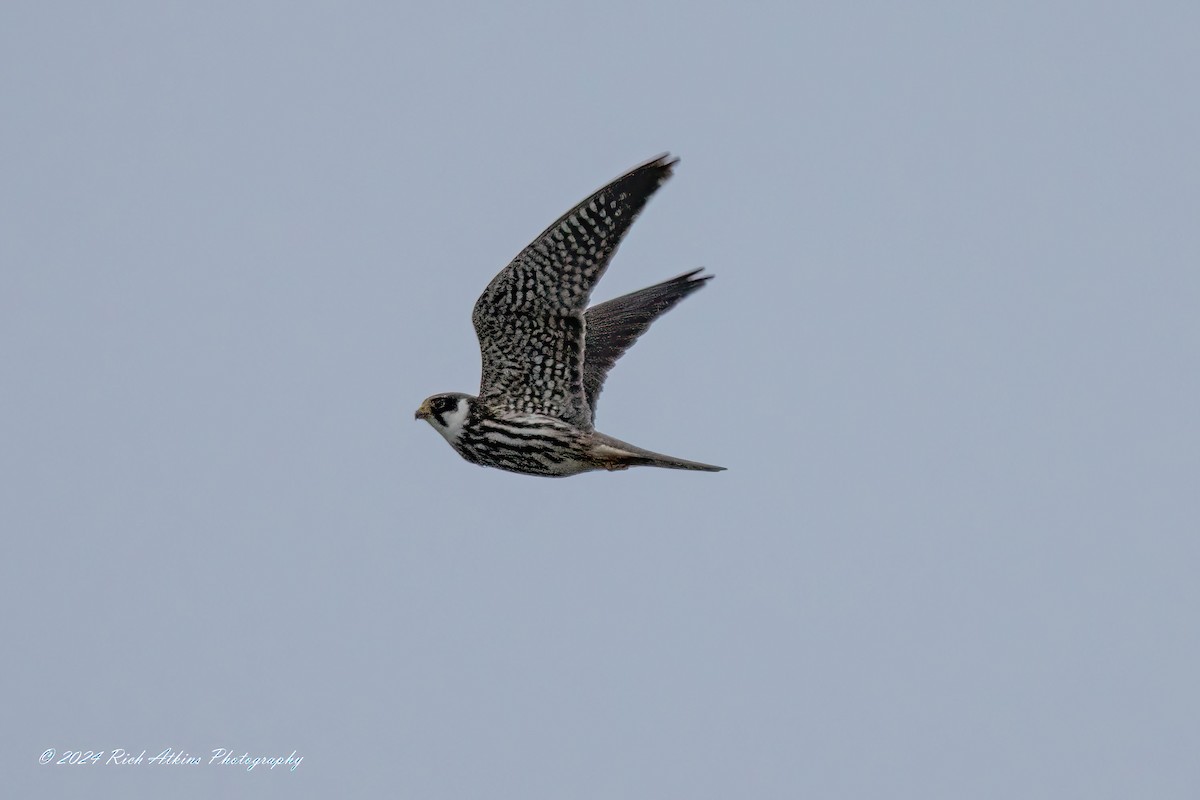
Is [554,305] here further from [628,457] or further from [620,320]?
[620,320]

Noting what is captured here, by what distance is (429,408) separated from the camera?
13.0m

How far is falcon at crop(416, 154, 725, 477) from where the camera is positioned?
11938 millimetres

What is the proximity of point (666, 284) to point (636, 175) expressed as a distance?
129 inches

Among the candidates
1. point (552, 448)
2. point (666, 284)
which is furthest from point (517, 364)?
point (666, 284)

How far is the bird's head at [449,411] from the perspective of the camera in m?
12.9

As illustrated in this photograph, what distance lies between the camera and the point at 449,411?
42.5ft

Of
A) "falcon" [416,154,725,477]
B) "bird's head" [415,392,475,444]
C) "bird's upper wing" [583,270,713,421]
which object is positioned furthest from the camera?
"bird's upper wing" [583,270,713,421]

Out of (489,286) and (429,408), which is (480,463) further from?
(489,286)

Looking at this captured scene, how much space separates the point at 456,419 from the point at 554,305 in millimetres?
1371

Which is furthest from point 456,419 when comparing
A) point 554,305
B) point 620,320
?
point 620,320

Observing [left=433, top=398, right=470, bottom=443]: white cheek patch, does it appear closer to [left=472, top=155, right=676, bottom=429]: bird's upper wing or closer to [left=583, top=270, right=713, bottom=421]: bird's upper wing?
[left=472, top=155, right=676, bottom=429]: bird's upper wing

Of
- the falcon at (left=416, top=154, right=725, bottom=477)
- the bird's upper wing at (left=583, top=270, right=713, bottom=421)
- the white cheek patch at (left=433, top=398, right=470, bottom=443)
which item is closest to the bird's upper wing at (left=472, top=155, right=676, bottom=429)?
the falcon at (left=416, top=154, right=725, bottom=477)

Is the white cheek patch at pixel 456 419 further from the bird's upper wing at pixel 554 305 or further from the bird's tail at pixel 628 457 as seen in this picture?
the bird's tail at pixel 628 457

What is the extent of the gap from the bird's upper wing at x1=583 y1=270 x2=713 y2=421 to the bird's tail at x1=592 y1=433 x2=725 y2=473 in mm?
1357
